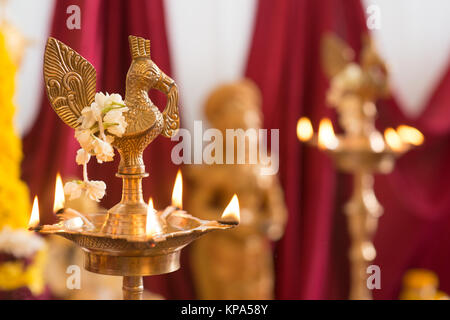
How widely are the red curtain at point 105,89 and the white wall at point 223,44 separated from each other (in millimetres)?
88

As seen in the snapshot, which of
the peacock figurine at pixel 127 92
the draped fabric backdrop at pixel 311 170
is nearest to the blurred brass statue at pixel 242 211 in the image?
the draped fabric backdrop at pixel 311 170

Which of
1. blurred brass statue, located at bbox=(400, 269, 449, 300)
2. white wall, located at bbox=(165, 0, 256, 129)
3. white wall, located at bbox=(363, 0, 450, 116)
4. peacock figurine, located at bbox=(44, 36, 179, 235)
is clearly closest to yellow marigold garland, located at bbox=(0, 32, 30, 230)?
white wall, located at bbox=(165, 0, 256, 129)

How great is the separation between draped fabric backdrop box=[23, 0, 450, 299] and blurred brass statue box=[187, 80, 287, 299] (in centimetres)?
8

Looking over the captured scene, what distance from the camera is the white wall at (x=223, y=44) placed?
1.59 m

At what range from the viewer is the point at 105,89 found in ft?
3.39

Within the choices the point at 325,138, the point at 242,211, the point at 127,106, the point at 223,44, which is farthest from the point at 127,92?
the point at 223,44

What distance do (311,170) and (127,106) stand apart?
1615 millimetres

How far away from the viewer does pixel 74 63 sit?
0.61 metres

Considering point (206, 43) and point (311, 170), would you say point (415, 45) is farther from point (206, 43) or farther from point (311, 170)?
point (206, 43)

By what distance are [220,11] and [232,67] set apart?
7.6 inches

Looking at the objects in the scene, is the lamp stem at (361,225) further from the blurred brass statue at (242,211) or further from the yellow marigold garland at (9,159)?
the yellow marigold garland at (9,159)

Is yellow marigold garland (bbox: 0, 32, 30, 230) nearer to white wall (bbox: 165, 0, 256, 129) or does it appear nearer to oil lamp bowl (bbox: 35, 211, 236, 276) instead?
white wall (bbox: 165, 0, 256, 129)
